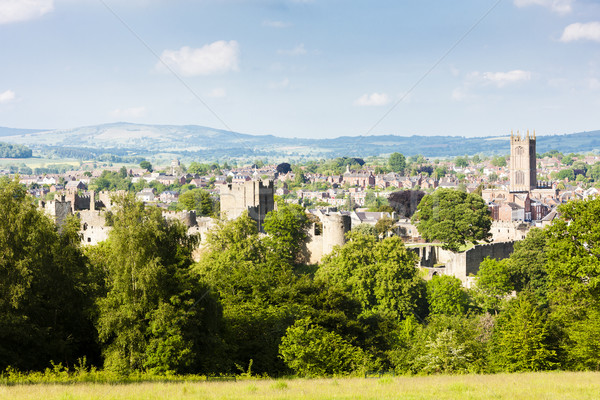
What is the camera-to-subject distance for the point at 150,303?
58.1ft

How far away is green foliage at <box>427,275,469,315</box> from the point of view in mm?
29891

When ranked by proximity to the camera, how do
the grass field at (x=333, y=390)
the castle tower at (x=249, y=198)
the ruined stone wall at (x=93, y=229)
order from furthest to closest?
1. the castle tower at (x=249, y=198)
2. the ruined stone wall at (x=93, y=229)
3. the grass field at (x=333, y=390)

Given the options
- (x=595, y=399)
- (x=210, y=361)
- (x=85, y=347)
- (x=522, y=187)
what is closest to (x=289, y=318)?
(x=210, y=361)

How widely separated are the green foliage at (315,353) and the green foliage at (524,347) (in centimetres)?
391

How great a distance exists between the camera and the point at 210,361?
712 inches

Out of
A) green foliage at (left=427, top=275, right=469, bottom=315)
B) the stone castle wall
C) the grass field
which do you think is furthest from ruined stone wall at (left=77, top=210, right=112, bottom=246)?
the grass field

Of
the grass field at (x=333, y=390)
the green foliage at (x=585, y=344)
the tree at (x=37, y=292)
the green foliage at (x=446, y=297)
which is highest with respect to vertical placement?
the tree at (x=37, y=292)

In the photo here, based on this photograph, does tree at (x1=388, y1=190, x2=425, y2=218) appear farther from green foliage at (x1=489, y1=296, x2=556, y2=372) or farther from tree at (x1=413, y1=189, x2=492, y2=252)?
green foliage at (x1=489, y1=296, x2=556, y2=372)

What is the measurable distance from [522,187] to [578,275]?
102584 mm

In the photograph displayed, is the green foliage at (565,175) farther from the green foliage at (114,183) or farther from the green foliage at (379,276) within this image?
the green foliage at (379,276)

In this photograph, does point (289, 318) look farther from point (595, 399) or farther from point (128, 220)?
point (595, 399)

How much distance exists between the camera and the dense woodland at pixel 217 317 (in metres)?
17.2

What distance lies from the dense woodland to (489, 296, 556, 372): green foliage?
0.04 meters

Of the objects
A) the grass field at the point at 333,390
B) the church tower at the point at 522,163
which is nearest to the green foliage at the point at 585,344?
the grass field at the point at 333,390
